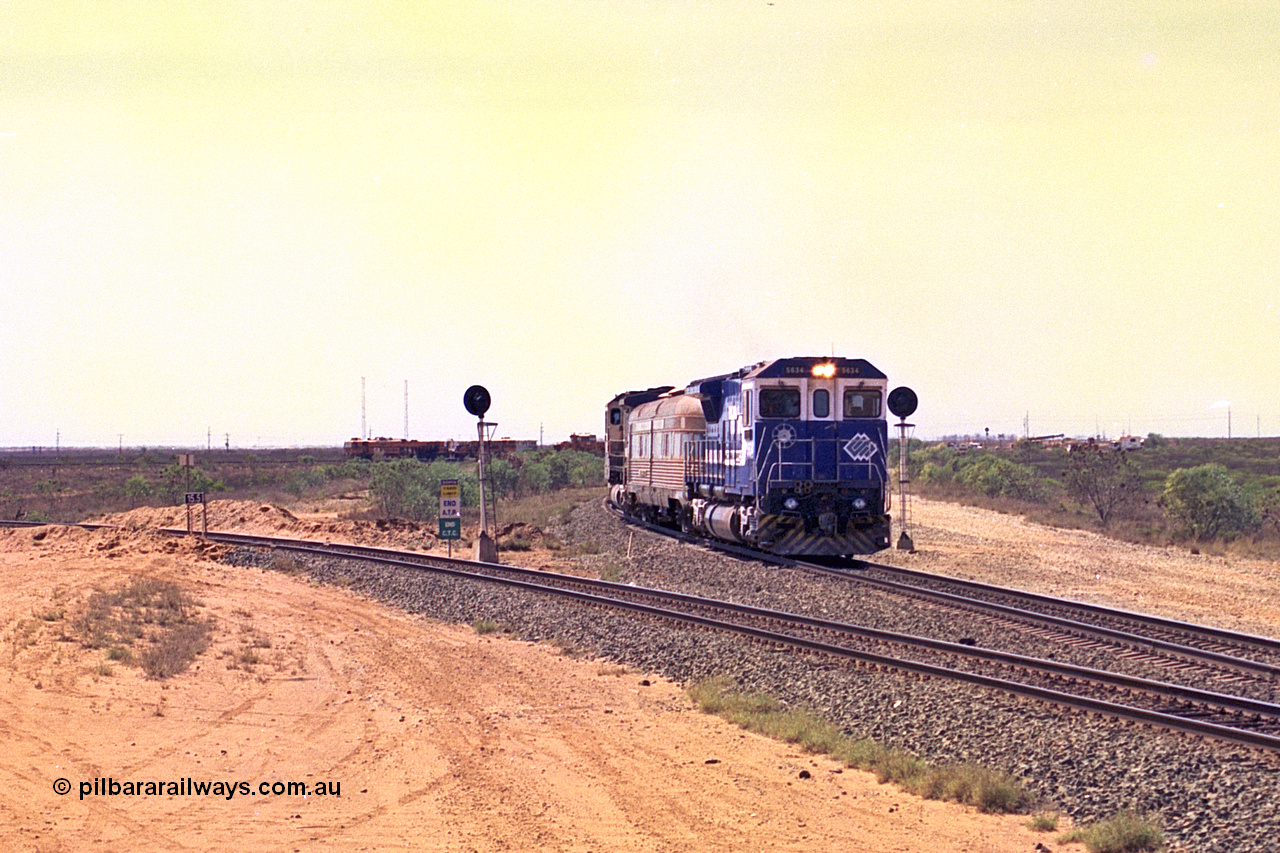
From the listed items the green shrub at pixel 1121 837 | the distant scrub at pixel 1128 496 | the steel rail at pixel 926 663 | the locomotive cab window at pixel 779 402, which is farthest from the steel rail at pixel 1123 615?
the distant scrub at pixel 1128 496

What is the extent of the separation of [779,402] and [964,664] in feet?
34.5

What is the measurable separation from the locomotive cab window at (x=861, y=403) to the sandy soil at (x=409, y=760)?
10.1m

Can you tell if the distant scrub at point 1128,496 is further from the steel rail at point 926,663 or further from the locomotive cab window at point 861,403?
the steel rail at point 926,663

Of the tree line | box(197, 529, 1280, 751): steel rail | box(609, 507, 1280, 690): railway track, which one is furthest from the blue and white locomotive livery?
the tree line

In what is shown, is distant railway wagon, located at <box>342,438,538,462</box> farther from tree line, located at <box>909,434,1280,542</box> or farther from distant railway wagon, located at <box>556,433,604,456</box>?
tree line, located at <box>909,434,1280,542</box>

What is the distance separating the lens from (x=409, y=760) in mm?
10680

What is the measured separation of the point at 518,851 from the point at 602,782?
183 centimetres

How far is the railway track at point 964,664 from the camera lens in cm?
1091

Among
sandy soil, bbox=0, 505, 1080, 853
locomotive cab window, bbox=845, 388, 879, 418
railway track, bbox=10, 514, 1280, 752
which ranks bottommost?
sandy soil, bbox=0, 505, 1080, 853

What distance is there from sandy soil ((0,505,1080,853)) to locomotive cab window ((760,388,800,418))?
8752mm

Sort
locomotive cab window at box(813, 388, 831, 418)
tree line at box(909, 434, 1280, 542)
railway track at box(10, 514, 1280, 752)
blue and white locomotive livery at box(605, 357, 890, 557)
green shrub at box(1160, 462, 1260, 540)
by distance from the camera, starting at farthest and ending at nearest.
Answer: tree line at box(909, 434, 1280, 542) < green shrub at box(1160, 462, 1260, 540) < locomotive cab window at box(813, 388, 831, 418) < blue and white locomotive livery at box(605, 357, 890, 557) < railway track at box(10, 514, 1280, 752)

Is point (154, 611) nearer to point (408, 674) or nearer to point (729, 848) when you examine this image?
point (408, 674)

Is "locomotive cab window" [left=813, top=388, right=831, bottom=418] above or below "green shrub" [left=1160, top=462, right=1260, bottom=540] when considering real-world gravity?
above

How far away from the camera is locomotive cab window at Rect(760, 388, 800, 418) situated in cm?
2361
